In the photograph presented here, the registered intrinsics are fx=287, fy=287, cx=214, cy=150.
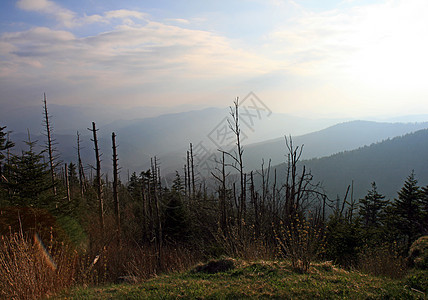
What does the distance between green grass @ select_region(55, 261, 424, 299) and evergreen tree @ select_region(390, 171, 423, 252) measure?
14005mm

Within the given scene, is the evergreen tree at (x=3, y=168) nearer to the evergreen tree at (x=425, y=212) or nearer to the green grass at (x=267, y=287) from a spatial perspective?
the green grass at (x=267, y=287)

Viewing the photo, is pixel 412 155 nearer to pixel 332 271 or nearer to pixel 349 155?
pixel 349 155

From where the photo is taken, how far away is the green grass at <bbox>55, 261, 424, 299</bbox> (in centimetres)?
500

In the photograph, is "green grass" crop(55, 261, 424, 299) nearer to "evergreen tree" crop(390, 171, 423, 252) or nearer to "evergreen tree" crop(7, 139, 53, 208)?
"evergreen tree" crop(7, 139, 53, 208)

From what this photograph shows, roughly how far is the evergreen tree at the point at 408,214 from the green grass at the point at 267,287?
1400 cm

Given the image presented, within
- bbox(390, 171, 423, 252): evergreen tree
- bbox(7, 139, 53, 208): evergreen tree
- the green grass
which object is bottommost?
bbox(390, 171, 423, 252): evergreen tree

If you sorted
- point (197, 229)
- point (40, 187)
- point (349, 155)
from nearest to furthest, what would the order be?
point (40, 187) → point (197, 229) → point (349, 155)

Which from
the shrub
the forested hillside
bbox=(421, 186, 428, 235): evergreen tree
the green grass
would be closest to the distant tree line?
bbox=(421, 186, 428, 235): evergreen tree

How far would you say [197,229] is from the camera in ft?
66.8

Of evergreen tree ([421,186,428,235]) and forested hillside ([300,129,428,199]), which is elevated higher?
evergreen tree ([421,186,428,235])

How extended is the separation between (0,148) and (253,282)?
18.8 metres

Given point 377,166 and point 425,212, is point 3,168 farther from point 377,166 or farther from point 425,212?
point 377,166

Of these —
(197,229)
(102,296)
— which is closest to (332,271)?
(102,296)

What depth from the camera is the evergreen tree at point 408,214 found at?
1722 centimetres
